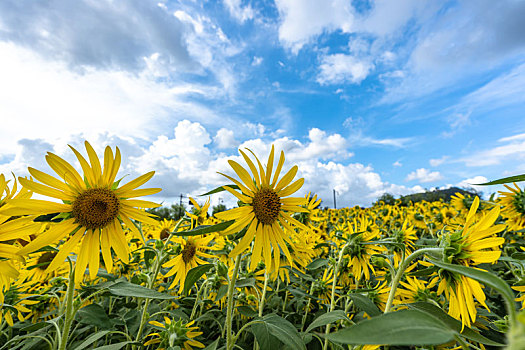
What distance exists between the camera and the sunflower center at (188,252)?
2.17m

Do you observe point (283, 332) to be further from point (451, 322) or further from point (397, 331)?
point (397, 331)

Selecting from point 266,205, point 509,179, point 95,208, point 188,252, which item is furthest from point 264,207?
point 188,252

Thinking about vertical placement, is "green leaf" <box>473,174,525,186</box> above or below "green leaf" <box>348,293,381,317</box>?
above

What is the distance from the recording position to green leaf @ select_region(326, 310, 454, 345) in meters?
0.52

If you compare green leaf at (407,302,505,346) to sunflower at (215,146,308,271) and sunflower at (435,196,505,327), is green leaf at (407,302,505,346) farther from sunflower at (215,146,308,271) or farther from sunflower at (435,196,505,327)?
sunflower at (215,146,308,271)

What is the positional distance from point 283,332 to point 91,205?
108 cm

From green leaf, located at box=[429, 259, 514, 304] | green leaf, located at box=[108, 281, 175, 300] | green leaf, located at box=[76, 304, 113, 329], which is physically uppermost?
green leaf, located at box=[429, 259, 514, 304]

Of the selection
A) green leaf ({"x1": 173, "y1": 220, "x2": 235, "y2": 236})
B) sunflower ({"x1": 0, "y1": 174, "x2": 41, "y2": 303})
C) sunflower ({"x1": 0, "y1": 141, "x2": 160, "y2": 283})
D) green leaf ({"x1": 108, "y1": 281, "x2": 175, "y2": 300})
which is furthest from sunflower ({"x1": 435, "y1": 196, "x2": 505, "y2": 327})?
sunflower ({"x1": 0, "y1": 174, "x2": 41, "y2": 303})

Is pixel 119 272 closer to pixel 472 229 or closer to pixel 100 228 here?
pixel 100 228

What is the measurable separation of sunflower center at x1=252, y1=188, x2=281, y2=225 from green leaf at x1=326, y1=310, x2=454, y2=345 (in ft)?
2.66

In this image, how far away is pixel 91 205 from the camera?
4.34ft

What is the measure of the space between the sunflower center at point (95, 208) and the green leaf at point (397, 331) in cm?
119

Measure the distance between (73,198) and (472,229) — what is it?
184 cm

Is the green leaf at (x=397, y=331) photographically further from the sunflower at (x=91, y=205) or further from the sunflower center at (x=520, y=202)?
the sunflower center at (x=520, y=202)
